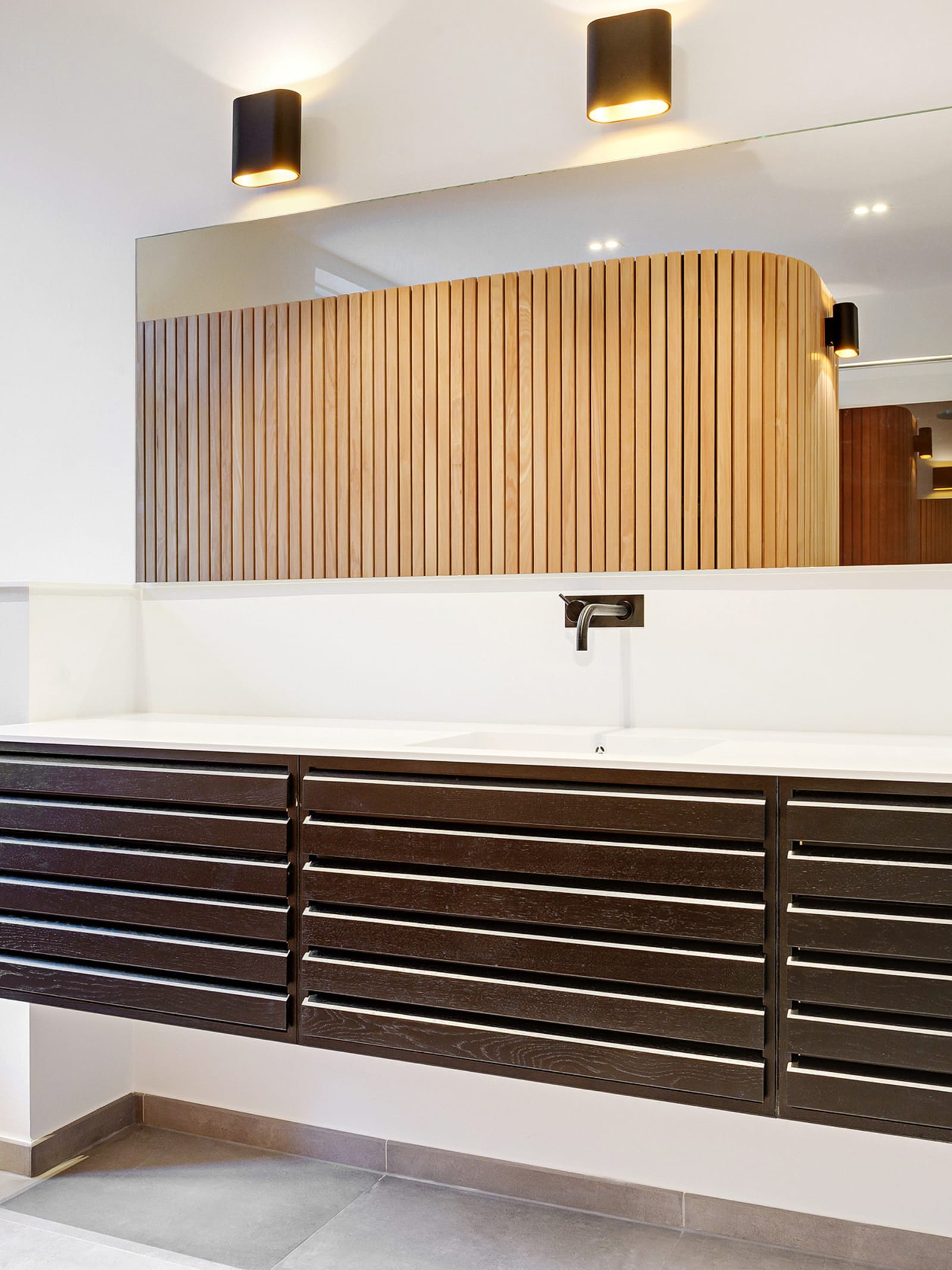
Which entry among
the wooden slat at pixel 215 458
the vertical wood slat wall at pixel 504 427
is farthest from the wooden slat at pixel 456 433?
the wooden slat at pixel 215 458

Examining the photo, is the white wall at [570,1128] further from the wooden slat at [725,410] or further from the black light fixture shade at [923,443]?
the black light fixture shade at [923,443]

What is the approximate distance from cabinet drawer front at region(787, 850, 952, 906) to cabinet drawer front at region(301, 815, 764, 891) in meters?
0.06

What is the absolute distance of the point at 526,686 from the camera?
2.44 m

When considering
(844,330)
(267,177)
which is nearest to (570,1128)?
(844,330)

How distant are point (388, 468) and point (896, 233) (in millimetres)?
1193

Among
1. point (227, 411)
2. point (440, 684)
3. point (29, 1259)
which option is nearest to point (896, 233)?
point (440, 684)

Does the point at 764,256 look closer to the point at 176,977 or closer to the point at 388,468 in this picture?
the point at 388,468

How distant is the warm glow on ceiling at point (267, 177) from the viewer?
2.59m

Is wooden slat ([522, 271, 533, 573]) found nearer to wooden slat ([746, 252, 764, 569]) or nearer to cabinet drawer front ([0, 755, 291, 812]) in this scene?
wooden slat ([746, 252, 764, 569])

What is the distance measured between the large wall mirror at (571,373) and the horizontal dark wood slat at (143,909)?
0.86 meters

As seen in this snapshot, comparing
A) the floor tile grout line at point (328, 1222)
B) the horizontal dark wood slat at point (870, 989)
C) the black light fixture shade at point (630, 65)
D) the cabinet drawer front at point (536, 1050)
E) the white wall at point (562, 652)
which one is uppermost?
the black light fixture shade at point (630, 65)

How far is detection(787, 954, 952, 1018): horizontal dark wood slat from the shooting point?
162cm

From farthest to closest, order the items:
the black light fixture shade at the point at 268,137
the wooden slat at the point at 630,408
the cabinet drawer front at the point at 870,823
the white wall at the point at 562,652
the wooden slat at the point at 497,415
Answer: the black light fixture shade at the point at 268,137 < the wooden slat at the point at 497,415 < the wooden slat at the point at 630,408 < the white wall at the point at 562,652 < the cabinet drawer front at the point at 870,823

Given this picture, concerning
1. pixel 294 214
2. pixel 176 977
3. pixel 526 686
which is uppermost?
pixel 294 214
